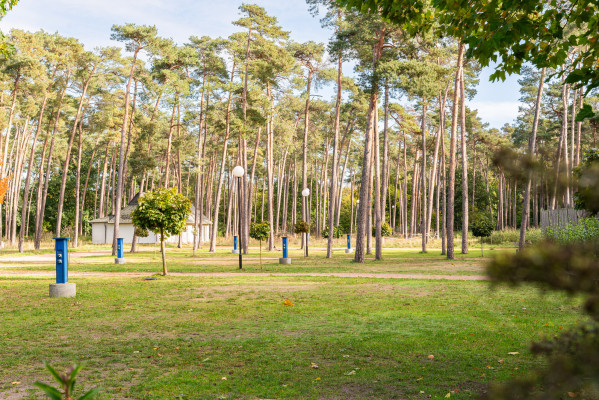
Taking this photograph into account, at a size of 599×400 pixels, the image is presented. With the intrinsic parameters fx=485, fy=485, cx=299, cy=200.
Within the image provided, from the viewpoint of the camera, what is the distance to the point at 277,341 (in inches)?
266

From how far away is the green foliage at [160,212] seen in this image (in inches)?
647

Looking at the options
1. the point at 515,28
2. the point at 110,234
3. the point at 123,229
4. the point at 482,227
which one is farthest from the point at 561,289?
the point at 110,234

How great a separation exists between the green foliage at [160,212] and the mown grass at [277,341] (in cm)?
449

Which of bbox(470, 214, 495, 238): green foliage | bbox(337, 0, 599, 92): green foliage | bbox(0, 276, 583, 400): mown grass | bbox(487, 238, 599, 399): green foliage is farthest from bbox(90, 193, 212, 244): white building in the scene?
bbox(487, 238, 599, 399): green foliage

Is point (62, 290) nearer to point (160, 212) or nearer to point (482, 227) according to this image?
point (160, 212)

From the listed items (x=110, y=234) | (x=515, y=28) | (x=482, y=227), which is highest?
(x=515, y=28)

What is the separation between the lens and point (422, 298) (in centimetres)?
1088

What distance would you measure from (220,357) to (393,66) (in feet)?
63.2

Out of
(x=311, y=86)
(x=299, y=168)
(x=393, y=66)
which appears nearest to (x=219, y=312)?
(x=393, y=66)

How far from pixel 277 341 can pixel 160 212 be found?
428 inches

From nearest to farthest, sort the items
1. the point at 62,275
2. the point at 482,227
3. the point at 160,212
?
the point at 62,275
the point at 160,212
the point at 482,227

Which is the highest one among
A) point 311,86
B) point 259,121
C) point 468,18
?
point 311,86

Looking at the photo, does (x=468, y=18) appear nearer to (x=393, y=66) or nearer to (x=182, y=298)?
(x=182, y=298)

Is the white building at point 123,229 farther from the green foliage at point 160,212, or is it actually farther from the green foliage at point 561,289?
the green foliage at point 561,289
